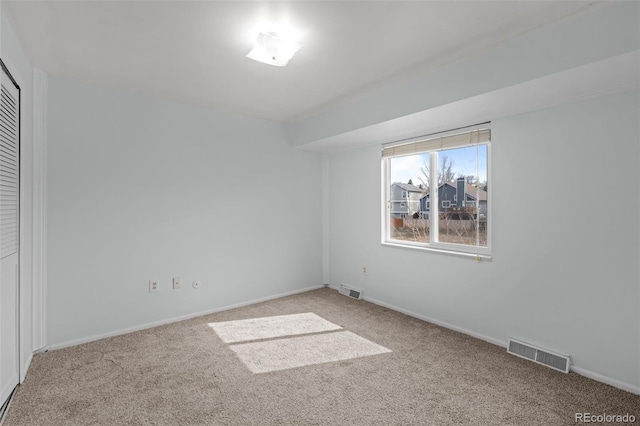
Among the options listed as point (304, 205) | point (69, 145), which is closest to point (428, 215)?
point (304, 205)

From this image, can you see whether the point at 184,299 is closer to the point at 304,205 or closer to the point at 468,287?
the point at 304,205

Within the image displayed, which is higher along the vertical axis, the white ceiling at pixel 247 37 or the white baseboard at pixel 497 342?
the white ceiling at pixel 247 37

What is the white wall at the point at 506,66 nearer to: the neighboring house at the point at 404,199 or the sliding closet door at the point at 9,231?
the neighboring house at the point at 404,199

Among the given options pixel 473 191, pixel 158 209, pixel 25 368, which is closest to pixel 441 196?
pixel 473 191

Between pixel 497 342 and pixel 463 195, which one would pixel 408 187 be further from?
pixel 497 342

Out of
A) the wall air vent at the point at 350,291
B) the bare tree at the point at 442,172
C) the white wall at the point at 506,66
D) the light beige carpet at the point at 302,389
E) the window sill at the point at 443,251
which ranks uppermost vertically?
the white wall at the point at 506,66

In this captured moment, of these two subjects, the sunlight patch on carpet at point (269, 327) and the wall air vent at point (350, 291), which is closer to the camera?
the sunlight patch on carpet at point (269, 327)

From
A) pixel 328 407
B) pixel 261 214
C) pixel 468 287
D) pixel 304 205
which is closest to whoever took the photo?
pixel 328 407

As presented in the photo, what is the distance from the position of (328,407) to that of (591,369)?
2.01 m

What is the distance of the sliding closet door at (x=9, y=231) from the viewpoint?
204 cm

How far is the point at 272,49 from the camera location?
2.17 m

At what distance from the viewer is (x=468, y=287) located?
3.19 metres

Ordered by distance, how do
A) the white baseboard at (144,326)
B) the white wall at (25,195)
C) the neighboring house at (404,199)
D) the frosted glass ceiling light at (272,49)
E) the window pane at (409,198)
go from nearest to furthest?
the frosted glass ceiling light at (272,49) < the white wall at (25,195) < the white baseboard at (144,326) < the window pane at (409,198) < the neighboring house at (404,199)

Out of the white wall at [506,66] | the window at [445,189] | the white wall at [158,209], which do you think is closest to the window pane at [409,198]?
the window at [445,189]
